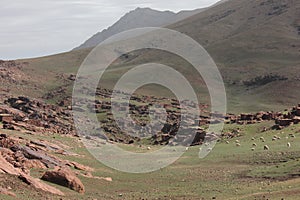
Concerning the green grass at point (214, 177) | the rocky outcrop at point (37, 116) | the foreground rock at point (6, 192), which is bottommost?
the green grass at point (214, 177)

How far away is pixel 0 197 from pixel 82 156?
845 inches

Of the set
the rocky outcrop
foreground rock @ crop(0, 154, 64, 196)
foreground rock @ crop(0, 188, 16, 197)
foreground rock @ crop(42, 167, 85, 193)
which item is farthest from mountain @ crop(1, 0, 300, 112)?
foreground rock @ crop(0, 188, 16, 197)

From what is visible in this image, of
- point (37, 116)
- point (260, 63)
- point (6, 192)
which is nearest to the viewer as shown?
point (6, 192)

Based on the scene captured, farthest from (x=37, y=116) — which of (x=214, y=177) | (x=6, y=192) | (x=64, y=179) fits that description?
(x=6, y=192)

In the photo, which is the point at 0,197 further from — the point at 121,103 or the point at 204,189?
the point at 121,103

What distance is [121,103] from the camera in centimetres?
9238

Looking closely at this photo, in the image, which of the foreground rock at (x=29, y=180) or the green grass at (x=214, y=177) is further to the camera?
the green grass at (x=214, y=177)

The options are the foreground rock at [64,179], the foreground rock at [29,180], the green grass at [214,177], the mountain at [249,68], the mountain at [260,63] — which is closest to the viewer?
the foreground rock at [29,180]

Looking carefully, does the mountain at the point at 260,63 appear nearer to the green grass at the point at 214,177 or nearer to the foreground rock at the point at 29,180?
the green grass at the point at 214,177

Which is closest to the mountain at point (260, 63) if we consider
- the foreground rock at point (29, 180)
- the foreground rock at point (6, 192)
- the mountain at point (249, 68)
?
the mountain at point (249, 68)

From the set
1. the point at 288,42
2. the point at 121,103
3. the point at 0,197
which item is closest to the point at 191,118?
the point at 121,103

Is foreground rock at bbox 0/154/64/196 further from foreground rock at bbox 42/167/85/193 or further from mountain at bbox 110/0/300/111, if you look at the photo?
mountain at bbox 110/0/300/111

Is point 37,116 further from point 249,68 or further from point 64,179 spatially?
point 249,68

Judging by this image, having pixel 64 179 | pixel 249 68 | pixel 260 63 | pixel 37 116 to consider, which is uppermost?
pixel 64 179
